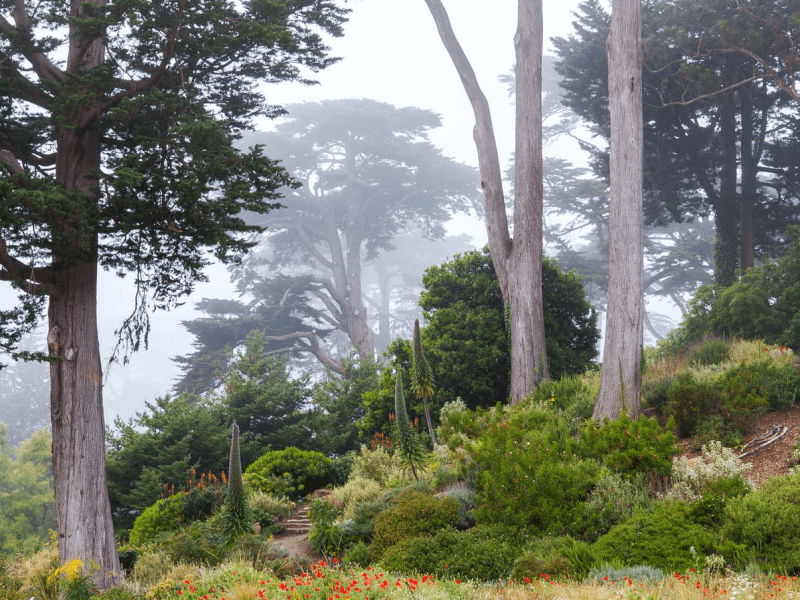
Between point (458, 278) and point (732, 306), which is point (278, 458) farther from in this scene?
point (732, 306)

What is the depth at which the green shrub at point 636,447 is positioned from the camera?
7.23 meters

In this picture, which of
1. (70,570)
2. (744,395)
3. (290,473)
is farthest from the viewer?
(290,473)

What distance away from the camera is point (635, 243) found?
1002 centimetres

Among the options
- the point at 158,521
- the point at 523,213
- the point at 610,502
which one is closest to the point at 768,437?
the point at 610,502

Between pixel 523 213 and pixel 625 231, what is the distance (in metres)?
2.62

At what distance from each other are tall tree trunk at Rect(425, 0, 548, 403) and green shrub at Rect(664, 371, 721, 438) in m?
2.73

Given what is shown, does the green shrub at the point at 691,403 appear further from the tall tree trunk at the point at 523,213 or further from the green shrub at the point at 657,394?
the tall tree trunk at the point at 523,213

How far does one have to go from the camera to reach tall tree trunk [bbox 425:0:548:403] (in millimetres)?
11883

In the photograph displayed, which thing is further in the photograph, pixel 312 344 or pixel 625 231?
pixel 312 344

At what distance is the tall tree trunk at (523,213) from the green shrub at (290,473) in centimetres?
400

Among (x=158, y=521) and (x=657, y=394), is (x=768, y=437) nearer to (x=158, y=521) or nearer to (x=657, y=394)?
(x=657, y=394)

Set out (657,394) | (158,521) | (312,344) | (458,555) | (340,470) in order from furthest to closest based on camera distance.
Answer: (312,344)
(340,470)
(657,394)
(158,521)
(458,555)

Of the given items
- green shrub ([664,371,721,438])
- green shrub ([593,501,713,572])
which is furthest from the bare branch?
green shrub ([593,501,713,572])

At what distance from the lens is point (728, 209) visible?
59.5 feet
